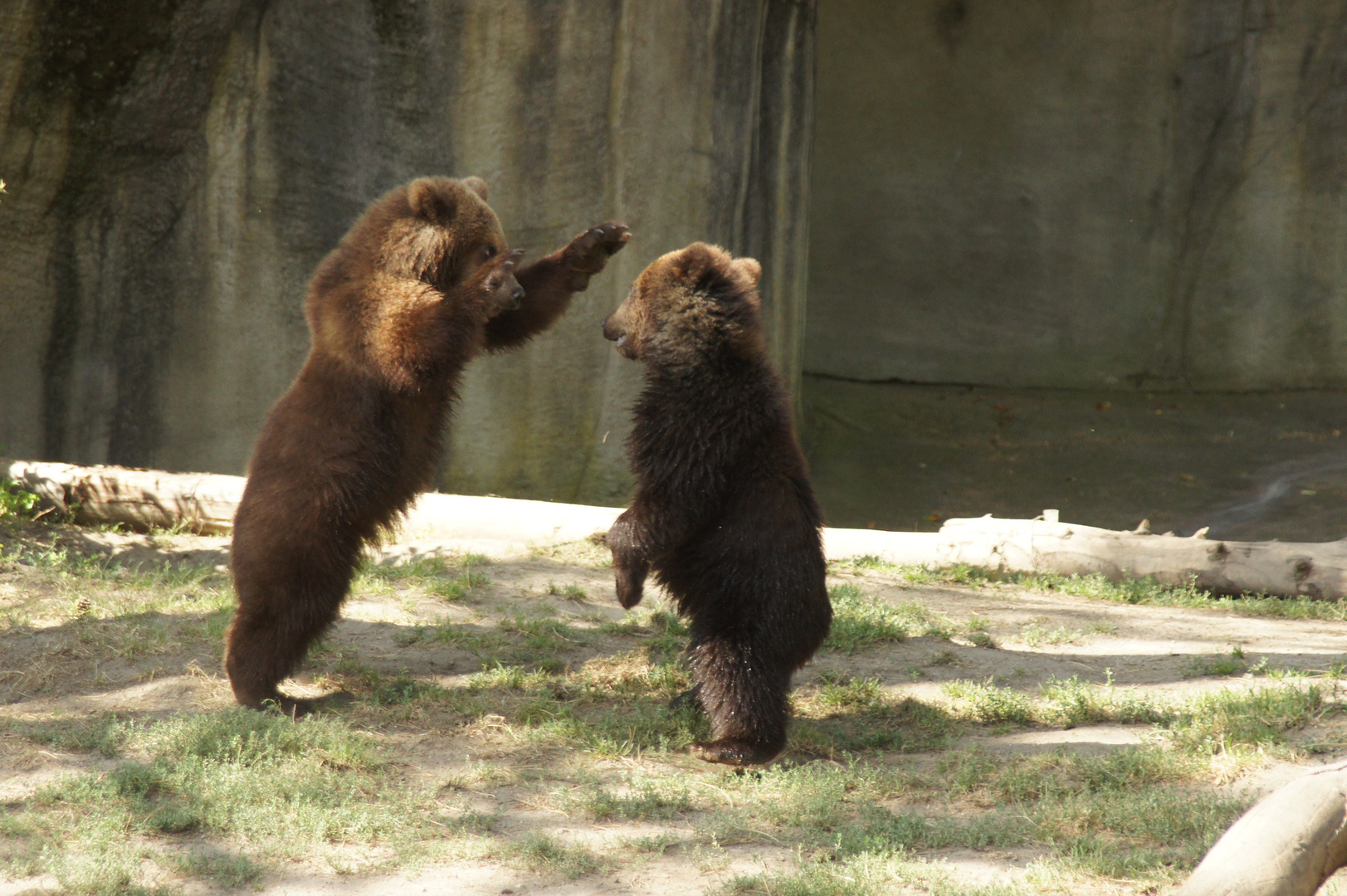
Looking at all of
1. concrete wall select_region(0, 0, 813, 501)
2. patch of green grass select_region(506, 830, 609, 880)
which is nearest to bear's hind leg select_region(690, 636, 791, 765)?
patch of green grass select_region(506, 830, 609, 880)

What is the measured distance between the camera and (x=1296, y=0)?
45.5 ft

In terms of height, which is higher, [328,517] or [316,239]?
[316,239]

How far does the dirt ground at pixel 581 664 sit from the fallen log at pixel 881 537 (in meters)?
0.25

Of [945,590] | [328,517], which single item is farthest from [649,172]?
[328,517]

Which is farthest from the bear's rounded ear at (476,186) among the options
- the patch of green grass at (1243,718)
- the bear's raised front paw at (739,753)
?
the patch of green grass at (1243,718)

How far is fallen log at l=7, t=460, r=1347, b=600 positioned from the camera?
6930 millimetres

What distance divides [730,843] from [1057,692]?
6.01 ft

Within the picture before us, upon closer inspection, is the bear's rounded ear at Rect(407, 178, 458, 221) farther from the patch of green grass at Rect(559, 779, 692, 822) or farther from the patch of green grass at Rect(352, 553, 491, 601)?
the patch of green grass at Rect(559, 779, 692, 822)

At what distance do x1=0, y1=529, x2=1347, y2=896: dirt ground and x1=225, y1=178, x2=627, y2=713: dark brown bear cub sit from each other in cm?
50

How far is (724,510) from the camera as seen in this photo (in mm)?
4387

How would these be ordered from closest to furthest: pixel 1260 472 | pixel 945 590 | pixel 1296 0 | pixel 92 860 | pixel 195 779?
pixel 92 860 → pixel 195 779 → pixel 945 590 → pixel 1260 472 → pixel 1296 0

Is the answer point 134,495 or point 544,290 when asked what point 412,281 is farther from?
point 134,495

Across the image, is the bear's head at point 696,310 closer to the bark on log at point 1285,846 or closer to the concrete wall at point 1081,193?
the bark on log at point 1285,846

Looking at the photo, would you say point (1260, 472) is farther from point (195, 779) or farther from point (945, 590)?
point (195, 779)
